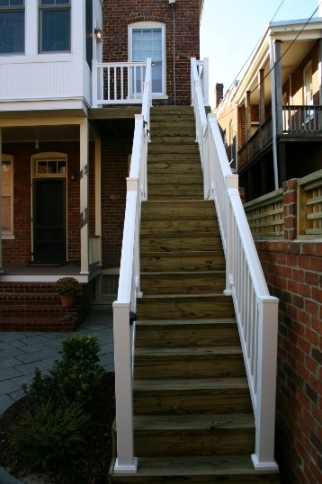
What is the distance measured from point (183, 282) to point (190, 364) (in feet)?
3.15

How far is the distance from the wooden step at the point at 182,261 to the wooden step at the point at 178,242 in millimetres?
169

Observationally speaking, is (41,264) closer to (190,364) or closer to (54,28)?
(54,28)

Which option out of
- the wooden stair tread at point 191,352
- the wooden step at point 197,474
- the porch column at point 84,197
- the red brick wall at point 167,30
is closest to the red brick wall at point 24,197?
the porch column at point 84,197

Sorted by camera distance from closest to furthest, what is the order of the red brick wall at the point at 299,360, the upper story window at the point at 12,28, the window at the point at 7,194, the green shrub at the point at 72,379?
the red brick wall at the point at 299,360 < the green shrub at the point at 72,379 < the upper story window at the point at 12,28 < the window at the point at 7,194

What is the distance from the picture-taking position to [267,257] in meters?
3.32

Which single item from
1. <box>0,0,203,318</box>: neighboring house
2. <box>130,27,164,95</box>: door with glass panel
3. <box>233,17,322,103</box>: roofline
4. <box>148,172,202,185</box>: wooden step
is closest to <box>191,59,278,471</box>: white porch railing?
<box>148,172,202,185</box>: wooden step

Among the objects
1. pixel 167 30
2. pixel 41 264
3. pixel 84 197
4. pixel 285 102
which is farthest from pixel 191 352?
pixel 285 102

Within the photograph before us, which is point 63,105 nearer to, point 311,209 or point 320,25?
point 311,209

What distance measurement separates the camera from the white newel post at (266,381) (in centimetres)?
244

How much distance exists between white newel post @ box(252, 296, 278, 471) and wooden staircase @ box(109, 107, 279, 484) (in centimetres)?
10

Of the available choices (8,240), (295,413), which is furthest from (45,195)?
(295,413)

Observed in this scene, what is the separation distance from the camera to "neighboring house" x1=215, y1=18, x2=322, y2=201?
30.0ft

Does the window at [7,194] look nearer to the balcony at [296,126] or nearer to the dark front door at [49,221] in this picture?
the dark front door at [49,221]

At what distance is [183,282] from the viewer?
3.88 metres
